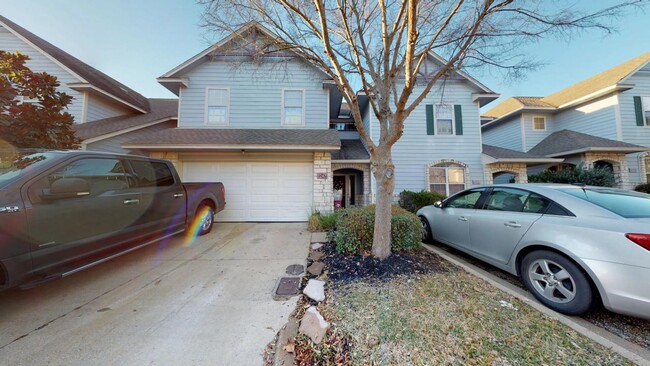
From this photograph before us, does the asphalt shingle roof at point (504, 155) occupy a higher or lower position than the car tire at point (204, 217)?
higher

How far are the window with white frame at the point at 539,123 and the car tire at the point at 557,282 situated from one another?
1335cm

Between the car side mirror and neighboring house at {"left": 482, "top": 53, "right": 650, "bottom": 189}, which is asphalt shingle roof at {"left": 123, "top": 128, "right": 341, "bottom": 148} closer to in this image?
the car side mirror

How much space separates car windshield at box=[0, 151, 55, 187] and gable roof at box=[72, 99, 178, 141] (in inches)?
222

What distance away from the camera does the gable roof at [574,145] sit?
9.52 meters

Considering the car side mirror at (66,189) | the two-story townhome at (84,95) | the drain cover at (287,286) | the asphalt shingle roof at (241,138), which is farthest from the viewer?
the two-story townhome at (84,95)

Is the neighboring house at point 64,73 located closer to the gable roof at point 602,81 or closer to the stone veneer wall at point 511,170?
the stone veneer wall at point 511,170

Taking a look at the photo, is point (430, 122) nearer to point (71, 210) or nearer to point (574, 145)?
point (574, 145)

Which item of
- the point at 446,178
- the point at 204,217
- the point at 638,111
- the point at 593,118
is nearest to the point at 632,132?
the point at 638,111

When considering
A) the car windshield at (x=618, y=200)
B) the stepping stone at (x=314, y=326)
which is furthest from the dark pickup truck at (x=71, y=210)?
the car windshield at (x=618, y=200)

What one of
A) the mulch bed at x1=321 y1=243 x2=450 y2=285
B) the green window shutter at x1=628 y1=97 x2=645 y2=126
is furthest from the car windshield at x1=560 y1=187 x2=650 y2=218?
the green window shutter at x1=628 y1=97 x2=645 y2=126

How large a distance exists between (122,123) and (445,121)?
13986 millimetres

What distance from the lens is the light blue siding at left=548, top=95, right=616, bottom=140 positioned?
10.6 metres

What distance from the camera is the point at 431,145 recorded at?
9875 millimetres

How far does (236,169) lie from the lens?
776 centimetres
